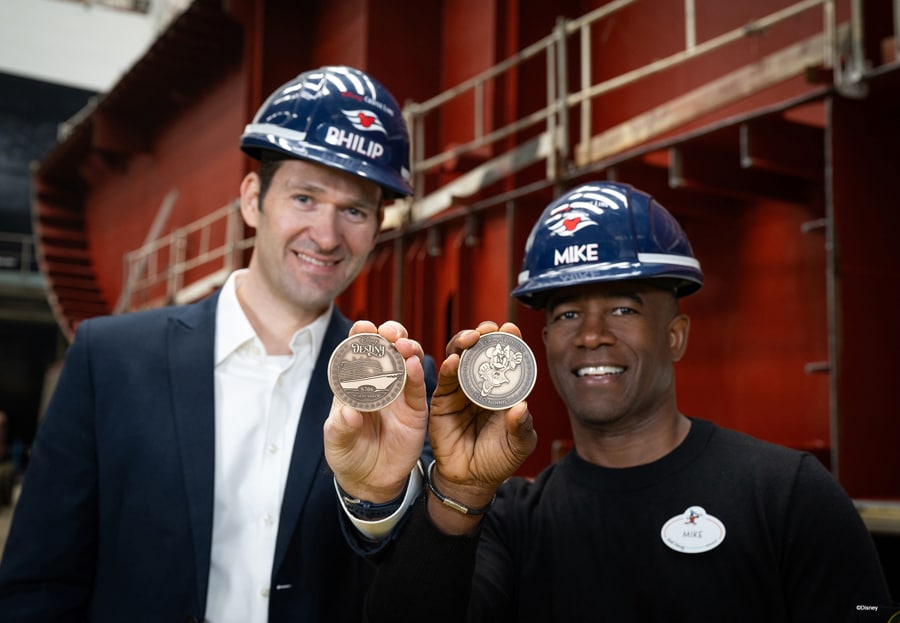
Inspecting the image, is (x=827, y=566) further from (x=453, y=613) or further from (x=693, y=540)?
(x=453, y=613)

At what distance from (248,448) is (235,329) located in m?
0.39

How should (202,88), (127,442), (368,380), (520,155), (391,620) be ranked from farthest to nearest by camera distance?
1. (202,88)
2. (520,155)
3. (127,442)
4. (391,620)
5. (368,380)

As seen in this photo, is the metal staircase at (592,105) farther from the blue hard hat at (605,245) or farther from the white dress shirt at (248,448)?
the white dress shirt at (248,448)

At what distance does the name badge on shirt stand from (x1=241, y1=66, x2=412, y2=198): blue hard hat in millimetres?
1443

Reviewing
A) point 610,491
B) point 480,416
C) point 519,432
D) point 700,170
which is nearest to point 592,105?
point 700,170

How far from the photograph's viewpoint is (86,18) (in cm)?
2156

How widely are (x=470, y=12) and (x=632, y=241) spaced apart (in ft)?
25.1

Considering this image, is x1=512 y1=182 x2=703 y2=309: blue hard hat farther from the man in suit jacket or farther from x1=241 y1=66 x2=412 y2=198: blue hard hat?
the man in suit jacket

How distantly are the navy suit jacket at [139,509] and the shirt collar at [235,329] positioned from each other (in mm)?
102

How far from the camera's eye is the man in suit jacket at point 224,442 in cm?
237

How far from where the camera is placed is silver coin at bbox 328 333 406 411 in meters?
2.03

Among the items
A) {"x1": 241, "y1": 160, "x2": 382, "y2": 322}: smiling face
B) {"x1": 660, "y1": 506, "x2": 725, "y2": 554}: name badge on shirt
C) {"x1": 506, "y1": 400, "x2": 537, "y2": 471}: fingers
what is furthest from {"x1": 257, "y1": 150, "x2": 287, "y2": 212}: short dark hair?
{"x1": 660, "y1": 506, "x2": 725, "y2": 554}: name badge on shirt

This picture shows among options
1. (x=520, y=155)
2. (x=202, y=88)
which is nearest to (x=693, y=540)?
(x=520, y=155)

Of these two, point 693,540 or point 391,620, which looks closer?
point 391,620
